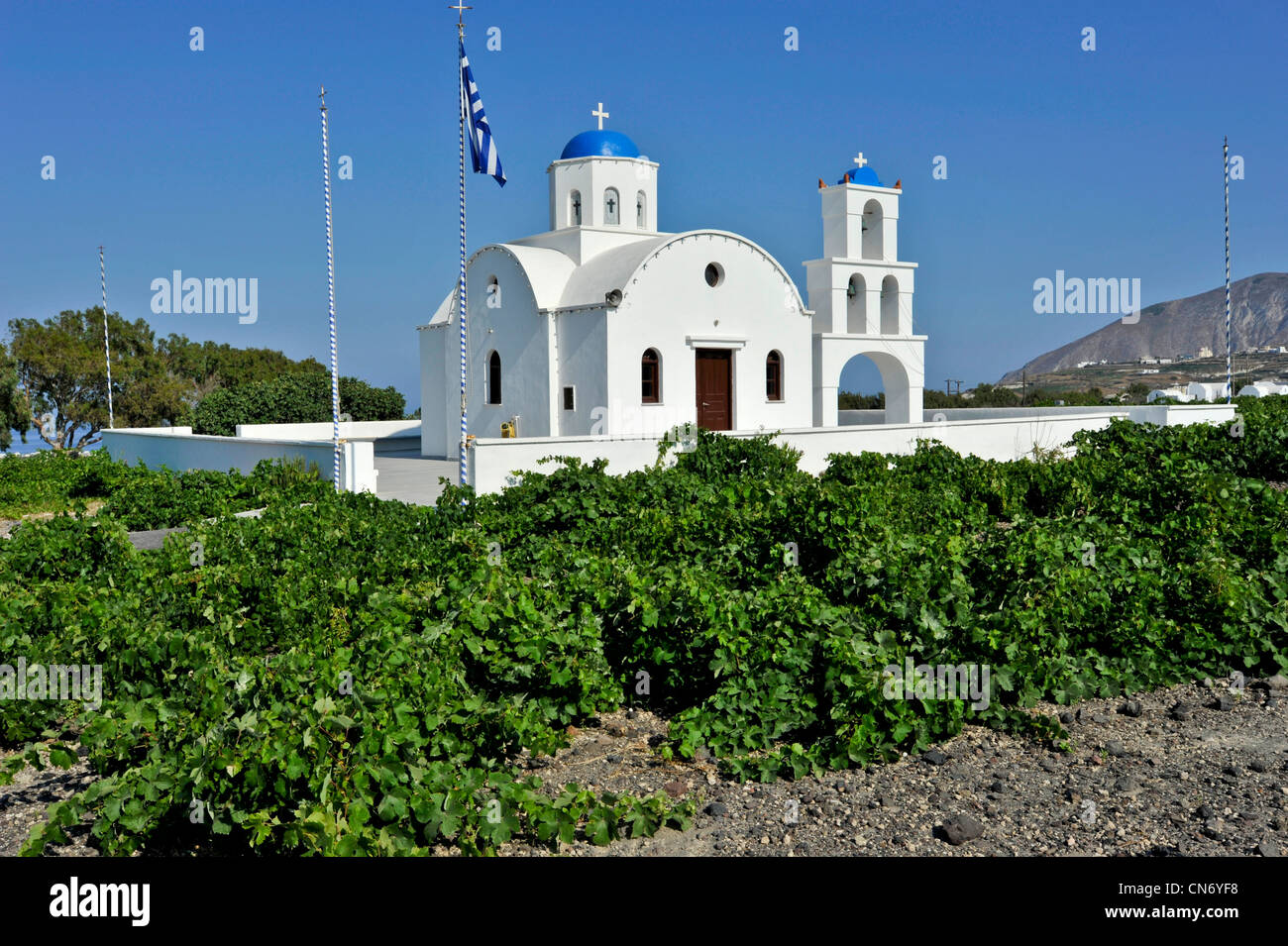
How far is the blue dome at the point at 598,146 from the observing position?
23.5 m

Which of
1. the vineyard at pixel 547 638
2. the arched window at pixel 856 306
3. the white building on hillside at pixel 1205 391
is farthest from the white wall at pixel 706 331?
the white building on hillside at pixel 1205 391

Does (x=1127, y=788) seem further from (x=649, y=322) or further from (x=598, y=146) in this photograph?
(x=598, y=146)

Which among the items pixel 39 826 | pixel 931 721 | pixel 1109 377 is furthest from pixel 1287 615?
pixel 1109 377

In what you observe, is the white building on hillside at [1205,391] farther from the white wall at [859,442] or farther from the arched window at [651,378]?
the arched window at [651,378]

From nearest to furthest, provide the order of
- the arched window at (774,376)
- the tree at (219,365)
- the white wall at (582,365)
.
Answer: the white wall at (582,365) → the arched window at (774,376) → the tree at (219,365)

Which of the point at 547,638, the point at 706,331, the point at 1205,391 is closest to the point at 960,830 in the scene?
the point at 547,638

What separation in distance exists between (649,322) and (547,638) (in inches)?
608

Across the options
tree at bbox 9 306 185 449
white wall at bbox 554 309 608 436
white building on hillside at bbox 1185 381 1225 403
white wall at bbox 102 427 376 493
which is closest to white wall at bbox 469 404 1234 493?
white wall at bbox 102 427 376 493

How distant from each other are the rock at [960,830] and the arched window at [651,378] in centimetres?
1702

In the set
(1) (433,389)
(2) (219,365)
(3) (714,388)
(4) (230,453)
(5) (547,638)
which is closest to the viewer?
(5) (547,638)

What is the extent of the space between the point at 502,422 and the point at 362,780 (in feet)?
60.6

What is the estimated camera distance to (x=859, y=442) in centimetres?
1944
